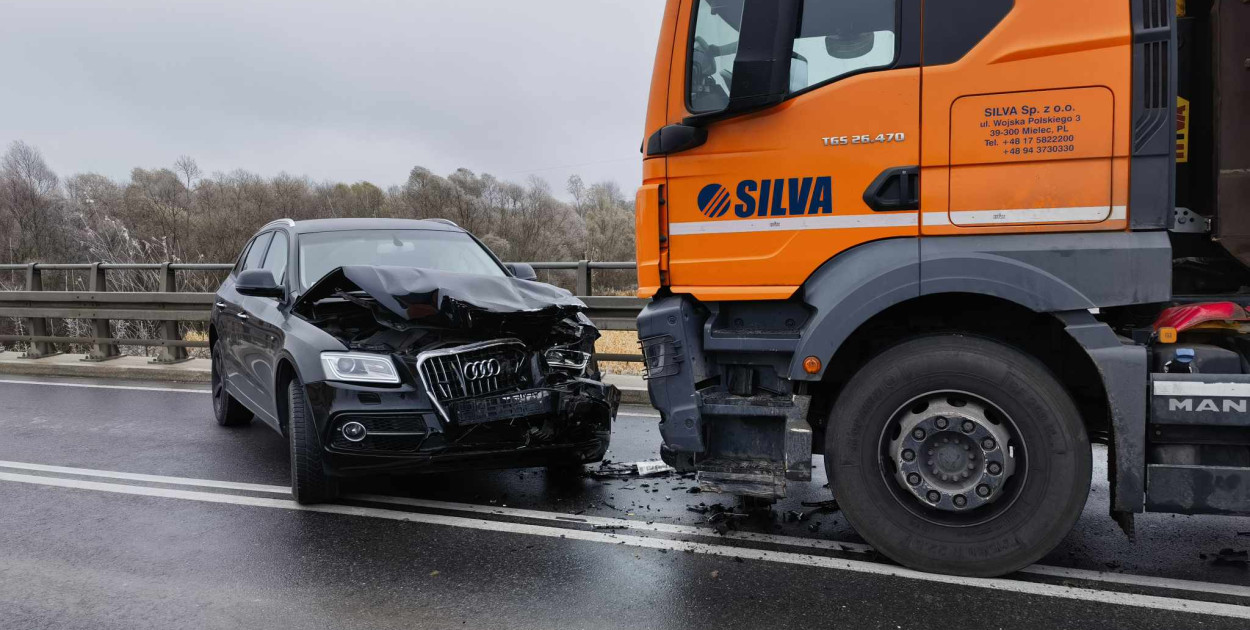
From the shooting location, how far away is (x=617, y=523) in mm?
4559

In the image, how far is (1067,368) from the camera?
3.77 m

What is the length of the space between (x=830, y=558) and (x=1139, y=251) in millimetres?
1906

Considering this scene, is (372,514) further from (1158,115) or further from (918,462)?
(1158,115)

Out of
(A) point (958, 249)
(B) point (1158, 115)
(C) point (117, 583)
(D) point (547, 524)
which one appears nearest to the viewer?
(B) point (1158, 115)

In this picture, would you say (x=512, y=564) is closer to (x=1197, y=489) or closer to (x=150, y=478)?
(x=1197, y=489)

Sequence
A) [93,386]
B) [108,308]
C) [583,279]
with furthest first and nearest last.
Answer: [108,308]
[93,386]
[583,279]

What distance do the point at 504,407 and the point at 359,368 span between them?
2.76 ft

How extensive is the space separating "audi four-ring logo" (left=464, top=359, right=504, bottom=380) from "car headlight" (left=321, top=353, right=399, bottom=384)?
0.40 metres

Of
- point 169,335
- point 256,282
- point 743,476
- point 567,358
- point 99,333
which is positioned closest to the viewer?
point 743,476

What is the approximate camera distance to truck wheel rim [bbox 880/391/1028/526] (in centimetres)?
355

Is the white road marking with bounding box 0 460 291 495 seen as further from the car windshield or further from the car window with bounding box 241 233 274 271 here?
the car window with bounding box 241 233 274 271

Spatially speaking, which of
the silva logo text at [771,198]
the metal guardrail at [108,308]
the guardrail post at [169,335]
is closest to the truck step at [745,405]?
the silva logo text at [771,198]

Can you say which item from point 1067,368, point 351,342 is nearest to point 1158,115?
point 1067,368

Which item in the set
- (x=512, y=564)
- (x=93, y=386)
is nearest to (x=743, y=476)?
(x=512, y=564)
